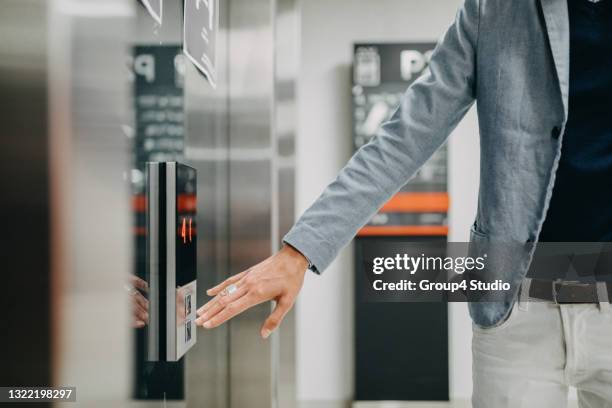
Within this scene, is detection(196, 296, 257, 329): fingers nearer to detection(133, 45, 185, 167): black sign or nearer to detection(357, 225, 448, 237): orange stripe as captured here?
detection(133, 45, 185, 167): black sign

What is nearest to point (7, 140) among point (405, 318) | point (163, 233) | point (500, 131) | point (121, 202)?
point (121, 202)

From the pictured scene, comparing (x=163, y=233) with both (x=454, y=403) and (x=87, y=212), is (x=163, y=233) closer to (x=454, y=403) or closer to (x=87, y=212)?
(x=87, y=212)

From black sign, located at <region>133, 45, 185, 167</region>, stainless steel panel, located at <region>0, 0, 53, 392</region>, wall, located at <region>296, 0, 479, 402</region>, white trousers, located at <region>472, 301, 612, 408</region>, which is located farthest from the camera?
wall, located at <region>296, 0, 479, 402</region>

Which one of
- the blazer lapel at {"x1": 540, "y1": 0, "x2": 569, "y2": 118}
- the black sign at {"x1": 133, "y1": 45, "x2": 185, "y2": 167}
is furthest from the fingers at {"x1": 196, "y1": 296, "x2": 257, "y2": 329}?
the blazer lapel at {"x1": 540, "y1": 0, "x2": 569, "y2": 118}

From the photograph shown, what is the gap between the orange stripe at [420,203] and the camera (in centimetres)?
336

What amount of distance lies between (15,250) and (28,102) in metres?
0.10

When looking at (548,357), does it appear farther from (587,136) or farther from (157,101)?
(157,101)

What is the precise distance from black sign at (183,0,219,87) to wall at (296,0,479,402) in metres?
2.26

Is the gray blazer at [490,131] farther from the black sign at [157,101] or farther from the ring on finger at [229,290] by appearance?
the black sign at [157,101]

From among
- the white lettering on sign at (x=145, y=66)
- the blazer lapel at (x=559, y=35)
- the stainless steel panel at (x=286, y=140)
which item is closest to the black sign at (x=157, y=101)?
the white lettering on sign at (x=145, y=66)

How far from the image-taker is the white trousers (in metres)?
1.00

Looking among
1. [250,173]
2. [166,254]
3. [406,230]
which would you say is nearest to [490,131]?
[166,254]

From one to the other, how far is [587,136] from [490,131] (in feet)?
0.51

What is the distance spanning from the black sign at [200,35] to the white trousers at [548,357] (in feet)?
2.36
